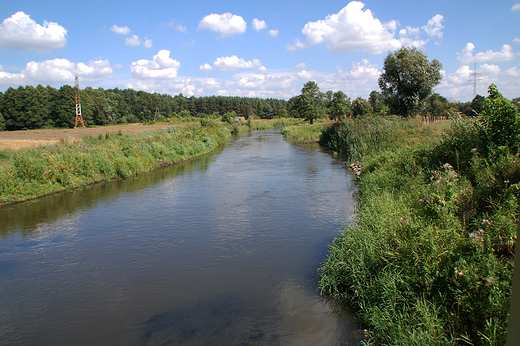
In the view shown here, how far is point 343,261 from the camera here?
643cm

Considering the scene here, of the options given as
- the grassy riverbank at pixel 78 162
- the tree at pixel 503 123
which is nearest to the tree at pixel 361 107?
the grassy riverbank at pixel 78 162

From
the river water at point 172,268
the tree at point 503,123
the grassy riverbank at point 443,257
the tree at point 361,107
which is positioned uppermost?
the tree at point 361,107

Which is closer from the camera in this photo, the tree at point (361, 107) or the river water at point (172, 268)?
the river water at point (172, 268)

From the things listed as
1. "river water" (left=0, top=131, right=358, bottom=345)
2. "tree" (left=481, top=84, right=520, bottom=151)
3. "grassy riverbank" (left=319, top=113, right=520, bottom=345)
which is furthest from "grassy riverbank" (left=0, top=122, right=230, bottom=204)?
"tree" (left=481, top=84, right=520, bottom=151)

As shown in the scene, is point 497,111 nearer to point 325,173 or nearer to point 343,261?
point 343,261

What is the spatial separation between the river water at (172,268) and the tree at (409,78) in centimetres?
1638

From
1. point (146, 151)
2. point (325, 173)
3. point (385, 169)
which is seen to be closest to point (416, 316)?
point (385, 169)

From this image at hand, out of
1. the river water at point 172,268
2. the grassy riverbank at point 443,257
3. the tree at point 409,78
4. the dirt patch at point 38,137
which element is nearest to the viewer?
the grassy riverbank at point 443,257

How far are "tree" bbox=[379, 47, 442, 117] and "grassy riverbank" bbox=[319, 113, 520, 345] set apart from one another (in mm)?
19401

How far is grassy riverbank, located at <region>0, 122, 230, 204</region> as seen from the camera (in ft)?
45.8

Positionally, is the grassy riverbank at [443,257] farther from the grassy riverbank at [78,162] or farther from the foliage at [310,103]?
the foliage at [310,103]

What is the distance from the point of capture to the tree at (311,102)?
216 ft

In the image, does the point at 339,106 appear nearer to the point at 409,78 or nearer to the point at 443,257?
the point at 409,78

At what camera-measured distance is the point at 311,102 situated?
66.8m
